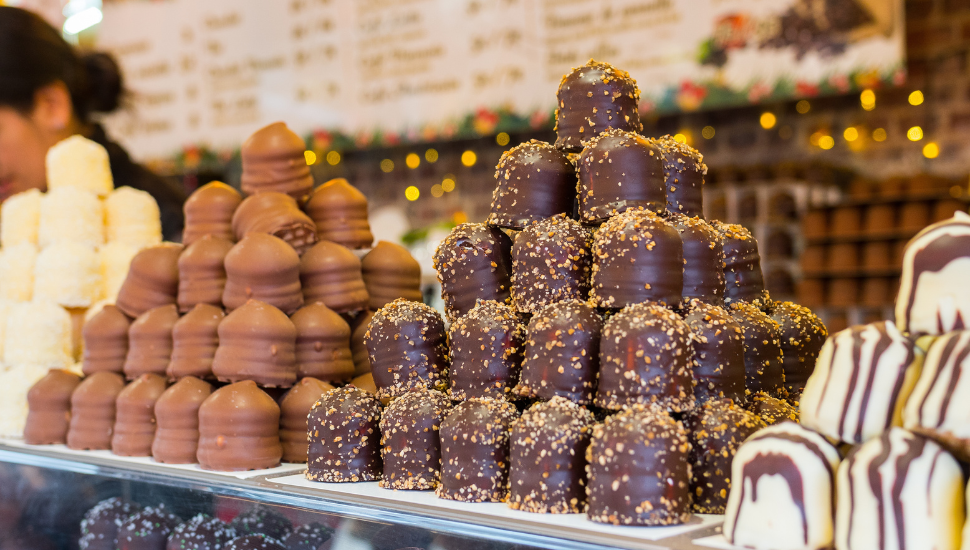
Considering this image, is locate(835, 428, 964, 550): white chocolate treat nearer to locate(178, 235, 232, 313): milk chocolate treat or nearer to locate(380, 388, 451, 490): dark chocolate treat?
locate(380, 388, 451, 490): dark chocolate treat

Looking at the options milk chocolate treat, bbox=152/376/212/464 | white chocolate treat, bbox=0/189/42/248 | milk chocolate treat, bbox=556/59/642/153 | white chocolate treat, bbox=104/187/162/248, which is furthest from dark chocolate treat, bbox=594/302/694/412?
white chocolate treat, bbox=0/189/42/248

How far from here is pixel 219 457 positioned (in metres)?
1.62

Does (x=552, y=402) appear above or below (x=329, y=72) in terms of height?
below

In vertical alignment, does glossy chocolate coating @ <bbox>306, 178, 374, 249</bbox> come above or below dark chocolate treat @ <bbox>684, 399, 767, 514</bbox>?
above

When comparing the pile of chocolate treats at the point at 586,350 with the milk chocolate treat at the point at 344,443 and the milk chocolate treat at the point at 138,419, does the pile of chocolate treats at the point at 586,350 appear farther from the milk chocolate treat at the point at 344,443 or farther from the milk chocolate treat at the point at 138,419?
the milk chocolate treat at the point at 138,419

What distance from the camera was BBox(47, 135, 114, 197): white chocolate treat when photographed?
2260 millimetres

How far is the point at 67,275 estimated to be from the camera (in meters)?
2.19

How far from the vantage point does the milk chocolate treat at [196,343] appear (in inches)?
70.1

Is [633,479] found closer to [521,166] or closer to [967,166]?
[521,166]

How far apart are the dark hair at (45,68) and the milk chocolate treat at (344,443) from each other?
1.79 metres

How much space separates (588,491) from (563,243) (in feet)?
1.32

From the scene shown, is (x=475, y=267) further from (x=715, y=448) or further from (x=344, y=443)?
(x=715, y=448)

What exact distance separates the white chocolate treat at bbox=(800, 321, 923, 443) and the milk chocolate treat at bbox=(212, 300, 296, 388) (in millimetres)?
1039

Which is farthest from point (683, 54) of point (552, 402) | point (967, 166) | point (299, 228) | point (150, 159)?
point (150, 159)
